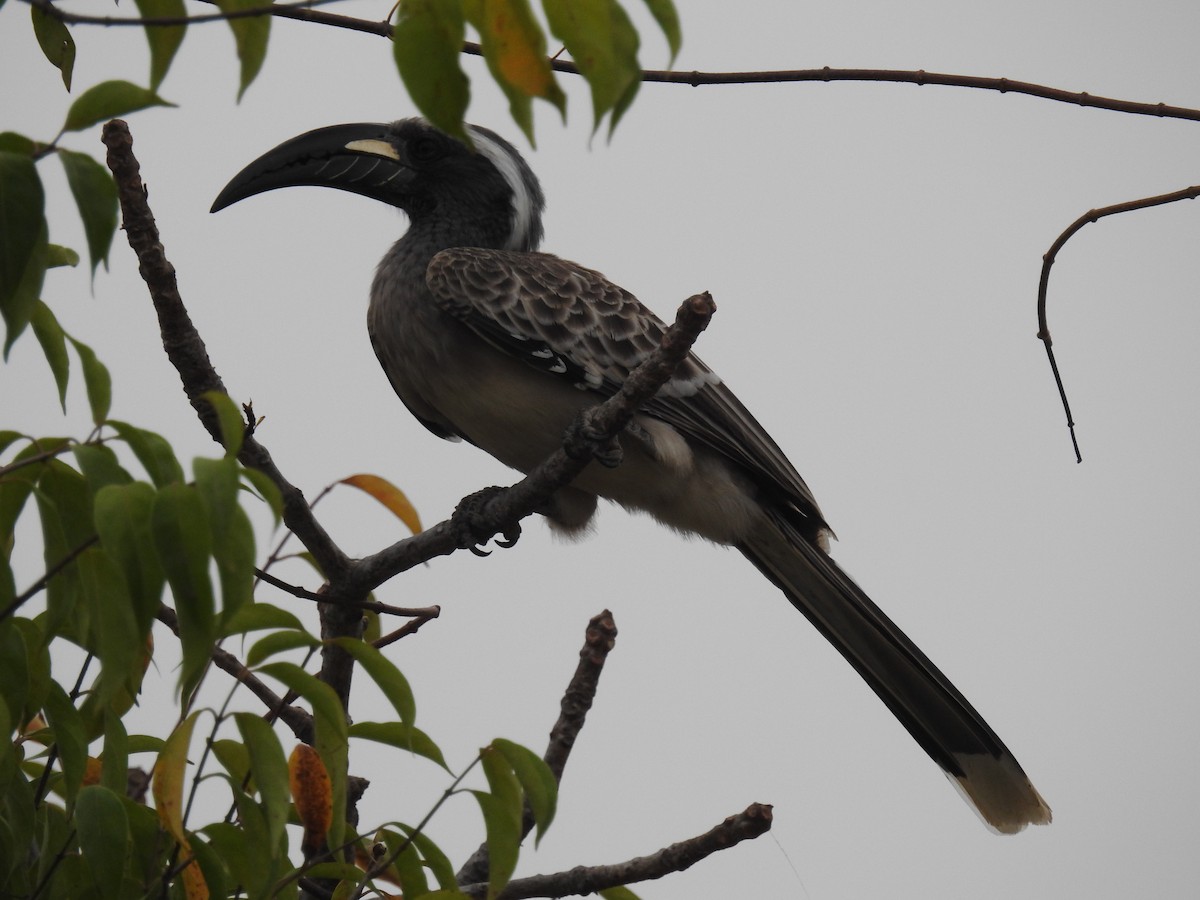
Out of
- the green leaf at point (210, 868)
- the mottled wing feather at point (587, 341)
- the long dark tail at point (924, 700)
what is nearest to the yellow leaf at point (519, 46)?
the green leaf at point (210, 868)

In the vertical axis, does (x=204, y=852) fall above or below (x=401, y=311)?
below

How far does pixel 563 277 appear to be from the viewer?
4.66m

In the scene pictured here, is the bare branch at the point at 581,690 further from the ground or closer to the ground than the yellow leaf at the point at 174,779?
further from the ground

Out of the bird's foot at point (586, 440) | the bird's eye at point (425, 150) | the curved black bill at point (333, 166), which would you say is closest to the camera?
the bird's foot at point (586, 440)

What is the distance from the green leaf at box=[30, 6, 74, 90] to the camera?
Answer: 8.34 feet

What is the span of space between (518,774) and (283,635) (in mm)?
445

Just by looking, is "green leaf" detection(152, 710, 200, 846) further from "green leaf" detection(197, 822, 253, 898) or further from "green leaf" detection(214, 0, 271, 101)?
"green leaf" detection(214, 0, 271, 101)

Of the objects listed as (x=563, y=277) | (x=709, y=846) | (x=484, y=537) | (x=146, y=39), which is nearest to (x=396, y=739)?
(x=709, y=846)

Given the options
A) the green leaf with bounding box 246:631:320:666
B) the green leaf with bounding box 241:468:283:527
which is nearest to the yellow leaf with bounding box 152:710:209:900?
the green leaf with bounding box 246:631:320:666

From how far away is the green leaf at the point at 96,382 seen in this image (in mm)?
1841

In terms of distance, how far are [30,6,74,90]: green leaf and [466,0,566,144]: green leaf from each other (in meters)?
1.34

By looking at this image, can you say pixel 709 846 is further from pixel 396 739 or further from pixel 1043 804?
pixel 1043 804

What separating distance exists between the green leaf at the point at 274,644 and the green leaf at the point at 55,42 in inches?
53.8

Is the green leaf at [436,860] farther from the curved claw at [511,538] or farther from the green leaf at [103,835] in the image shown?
the curved claw at [511,538]
